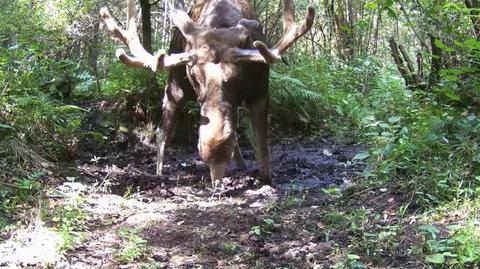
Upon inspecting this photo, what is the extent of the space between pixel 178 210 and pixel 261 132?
170 cm

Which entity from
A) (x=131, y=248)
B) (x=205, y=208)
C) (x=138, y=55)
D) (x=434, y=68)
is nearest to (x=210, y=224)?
(x=205, y=208)

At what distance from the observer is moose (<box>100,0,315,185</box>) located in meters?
5.66

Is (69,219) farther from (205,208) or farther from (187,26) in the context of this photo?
(187,26)

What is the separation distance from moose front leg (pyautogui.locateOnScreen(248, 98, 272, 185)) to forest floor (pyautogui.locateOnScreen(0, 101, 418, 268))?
169 millimetres

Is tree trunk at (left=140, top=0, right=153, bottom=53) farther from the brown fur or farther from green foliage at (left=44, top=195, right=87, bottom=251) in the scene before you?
green foliage at (left=44, top=195, right=87, bottom=251)

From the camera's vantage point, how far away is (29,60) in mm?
7250

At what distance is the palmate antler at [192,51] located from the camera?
5.78 meters

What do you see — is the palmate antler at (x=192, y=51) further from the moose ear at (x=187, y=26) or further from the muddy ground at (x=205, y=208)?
the muddy ground at (x=205, y=208)

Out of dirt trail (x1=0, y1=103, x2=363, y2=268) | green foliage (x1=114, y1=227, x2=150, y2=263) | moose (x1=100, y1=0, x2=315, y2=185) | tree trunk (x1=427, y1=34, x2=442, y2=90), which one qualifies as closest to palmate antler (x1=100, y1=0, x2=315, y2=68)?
moose (x1=100, y1=0, x2=315, y2=185)

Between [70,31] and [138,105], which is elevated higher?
[70,31]

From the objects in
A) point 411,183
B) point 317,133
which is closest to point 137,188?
point 411,183

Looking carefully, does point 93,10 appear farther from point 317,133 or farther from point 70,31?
point 317,133

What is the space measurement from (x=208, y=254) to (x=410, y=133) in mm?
2661

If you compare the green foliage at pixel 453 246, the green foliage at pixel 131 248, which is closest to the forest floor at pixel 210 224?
the green foliage at pixel 131 248
